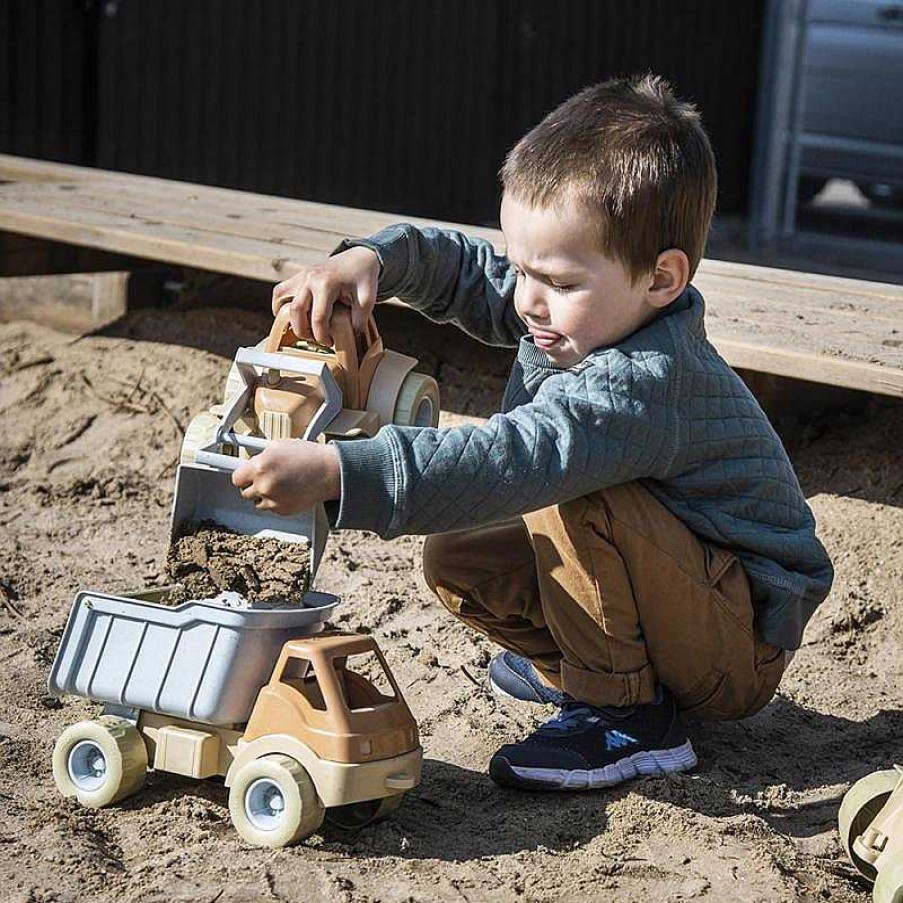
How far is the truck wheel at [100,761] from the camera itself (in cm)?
214

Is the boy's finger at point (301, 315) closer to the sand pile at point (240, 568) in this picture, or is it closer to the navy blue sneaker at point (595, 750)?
the sand pile at point (240, 568)

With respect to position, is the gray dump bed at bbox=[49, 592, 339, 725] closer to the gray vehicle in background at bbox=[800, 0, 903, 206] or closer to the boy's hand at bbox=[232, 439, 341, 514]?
the boy's hand at bbox=[232, 439, 341, 514]

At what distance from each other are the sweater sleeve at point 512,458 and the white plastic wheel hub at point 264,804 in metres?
0.39

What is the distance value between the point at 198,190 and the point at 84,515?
189cm

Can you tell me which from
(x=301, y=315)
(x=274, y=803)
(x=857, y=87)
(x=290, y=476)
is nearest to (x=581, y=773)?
(x=274, y=803)

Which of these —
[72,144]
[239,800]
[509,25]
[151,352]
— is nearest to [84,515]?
[151,352]

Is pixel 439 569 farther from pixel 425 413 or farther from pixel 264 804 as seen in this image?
pixel 264 804

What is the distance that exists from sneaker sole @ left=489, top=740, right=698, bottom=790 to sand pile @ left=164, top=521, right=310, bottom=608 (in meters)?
0.45

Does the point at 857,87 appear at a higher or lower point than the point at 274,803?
higher

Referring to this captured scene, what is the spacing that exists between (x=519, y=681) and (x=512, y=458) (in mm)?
801

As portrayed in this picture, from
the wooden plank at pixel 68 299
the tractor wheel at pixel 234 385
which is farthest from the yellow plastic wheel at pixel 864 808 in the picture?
the wooden plank at pixel 68 299

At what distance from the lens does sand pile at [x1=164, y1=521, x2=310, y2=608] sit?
216cm

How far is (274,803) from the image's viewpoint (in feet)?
6.76

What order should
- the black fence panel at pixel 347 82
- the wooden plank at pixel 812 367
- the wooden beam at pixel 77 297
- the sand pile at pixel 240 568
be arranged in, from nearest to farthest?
the sand pile at pixel 240 568 → the wooden plank at pixel 812 367 → the wooden beam at pixel 77 297 → the black fence panel at pixel 347 82
